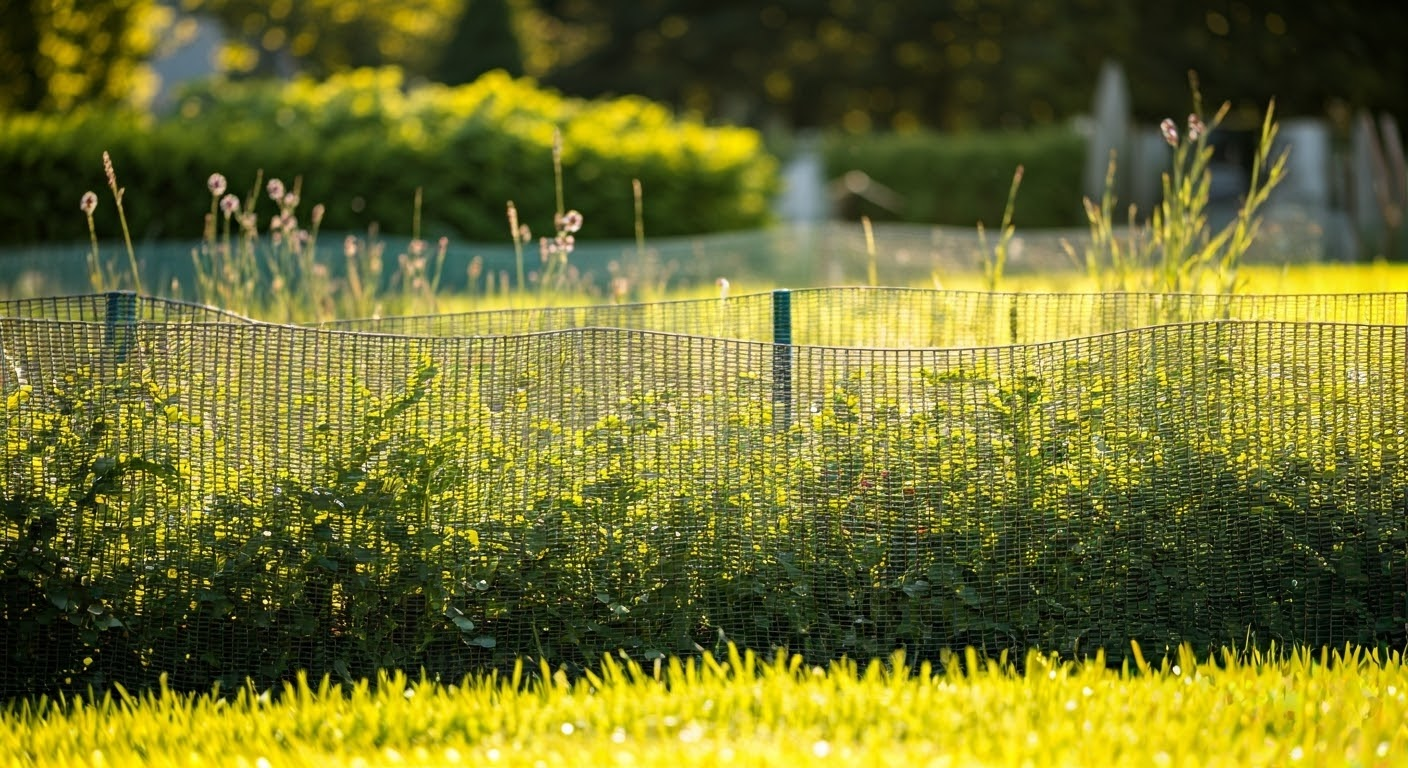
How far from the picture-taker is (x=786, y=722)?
3240 mm

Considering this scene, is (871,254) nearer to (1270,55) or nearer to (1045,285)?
(1045,285)

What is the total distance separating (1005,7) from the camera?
114ft

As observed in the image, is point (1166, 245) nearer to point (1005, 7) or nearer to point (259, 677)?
point (259, 677)

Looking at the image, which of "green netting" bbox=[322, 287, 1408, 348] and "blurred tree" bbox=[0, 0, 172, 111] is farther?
"blurred tree" bbox=[0, 0, 172, 111]

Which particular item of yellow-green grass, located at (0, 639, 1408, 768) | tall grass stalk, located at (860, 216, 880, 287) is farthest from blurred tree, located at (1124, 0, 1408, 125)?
yellow-green grass, located at (0, 639, 1408, 768)

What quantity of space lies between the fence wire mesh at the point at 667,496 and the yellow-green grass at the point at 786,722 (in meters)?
0.34

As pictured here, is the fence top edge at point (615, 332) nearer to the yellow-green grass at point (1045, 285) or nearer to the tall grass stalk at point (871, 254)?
the tall grass stalk at point (871, 254)

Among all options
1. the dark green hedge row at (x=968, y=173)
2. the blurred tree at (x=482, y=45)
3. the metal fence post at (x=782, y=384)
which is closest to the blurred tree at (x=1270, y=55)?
the dark green hedge row at (x=968, y=173)

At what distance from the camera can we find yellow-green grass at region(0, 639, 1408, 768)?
9.95 feet

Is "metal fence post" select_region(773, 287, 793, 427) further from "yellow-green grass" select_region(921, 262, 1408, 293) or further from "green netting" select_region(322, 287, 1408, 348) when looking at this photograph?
"yellow-green grass" select_region(921, 262, 1408, 293)

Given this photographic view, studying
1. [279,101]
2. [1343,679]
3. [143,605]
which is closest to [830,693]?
[1343,679]

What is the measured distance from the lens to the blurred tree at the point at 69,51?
57.5 ft

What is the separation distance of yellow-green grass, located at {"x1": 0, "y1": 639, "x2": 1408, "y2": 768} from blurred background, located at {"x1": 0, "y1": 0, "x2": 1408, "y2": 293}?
11.0ft

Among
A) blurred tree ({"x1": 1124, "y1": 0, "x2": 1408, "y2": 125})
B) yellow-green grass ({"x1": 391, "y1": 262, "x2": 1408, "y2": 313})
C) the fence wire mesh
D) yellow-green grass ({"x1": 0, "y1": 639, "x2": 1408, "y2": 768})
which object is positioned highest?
blurred tree ({"x1": 1124, "y1": 0, "x2": 1408, "y2": 125})
